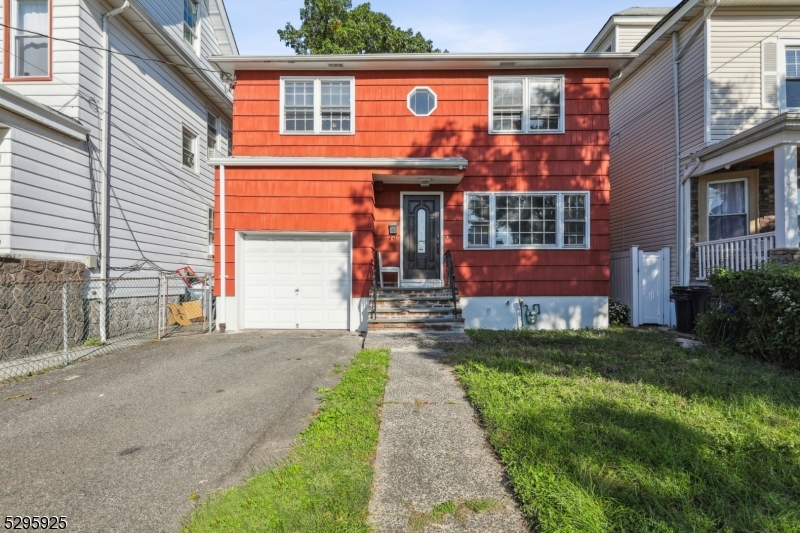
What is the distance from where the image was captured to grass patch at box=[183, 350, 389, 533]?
2346mm

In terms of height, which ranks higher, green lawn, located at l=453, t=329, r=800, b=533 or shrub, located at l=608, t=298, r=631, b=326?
shrub, located at l=608, t=298, r=631, b=326

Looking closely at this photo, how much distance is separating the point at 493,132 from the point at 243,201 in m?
5.76

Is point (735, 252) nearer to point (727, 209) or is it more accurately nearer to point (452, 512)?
point (727, 209)

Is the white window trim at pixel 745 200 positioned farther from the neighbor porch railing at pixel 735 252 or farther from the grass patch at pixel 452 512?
the grass patch at pixel 452 512

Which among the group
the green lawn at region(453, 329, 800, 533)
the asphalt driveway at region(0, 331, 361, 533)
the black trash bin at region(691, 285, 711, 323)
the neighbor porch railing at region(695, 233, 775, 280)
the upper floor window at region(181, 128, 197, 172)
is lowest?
the asphalt driveway at region(0, 331, 361, 533)

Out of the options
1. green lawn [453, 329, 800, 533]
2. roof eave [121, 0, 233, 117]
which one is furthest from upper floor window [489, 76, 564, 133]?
roof eave [121, 0, 233, 117]

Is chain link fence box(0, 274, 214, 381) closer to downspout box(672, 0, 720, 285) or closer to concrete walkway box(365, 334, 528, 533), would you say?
concrete walkway box(365, 334, 528, 533)

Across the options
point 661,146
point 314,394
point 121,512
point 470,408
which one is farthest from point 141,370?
point 661,146

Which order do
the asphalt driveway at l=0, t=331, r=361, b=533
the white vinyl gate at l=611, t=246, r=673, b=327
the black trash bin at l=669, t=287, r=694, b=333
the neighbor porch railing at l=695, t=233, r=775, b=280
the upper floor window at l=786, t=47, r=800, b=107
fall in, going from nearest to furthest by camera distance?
the asphalt driveway at l=0, t=331, r=361, b=533, the neighbor porch railing at l=695, t=233, r=775, b=280, the black trash bin at l=669, t=287, r=694, b=333, the upper floor window at l=786, t=47, r=800, b=107, the white vinyl gate at l=611, t=246, r=673, b=327

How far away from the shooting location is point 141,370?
6070 millimetres

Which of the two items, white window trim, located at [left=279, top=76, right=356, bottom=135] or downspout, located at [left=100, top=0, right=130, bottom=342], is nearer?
downspout, located at [left=100, top=0, right=130, bottom=342]

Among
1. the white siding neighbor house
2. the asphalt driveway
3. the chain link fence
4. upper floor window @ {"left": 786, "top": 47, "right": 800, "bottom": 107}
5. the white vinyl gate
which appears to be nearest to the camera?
the asphalt driveway

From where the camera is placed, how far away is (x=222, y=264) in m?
9.19

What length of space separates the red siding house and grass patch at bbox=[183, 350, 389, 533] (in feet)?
19.4
